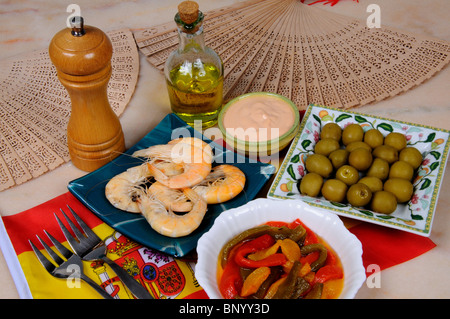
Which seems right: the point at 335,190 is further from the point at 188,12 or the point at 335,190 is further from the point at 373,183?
the point at 188,12

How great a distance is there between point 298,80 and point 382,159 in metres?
0.51

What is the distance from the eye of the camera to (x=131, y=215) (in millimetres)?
1221

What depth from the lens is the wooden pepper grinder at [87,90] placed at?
1.15 m

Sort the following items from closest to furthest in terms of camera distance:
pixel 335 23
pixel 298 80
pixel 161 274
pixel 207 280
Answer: pixel 207 280 < pixel 161 274 < pixel 298 80 < pixel 335 23

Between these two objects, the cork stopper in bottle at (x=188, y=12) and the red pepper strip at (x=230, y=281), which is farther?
the cork stopper in bottle at (x=188, y=12)

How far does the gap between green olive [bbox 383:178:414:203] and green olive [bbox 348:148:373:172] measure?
0.28ft

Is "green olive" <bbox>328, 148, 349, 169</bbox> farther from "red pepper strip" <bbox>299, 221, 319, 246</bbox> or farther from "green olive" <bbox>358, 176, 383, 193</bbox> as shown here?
"red pepper strip" <bbox>299, 221, 319, 246</bbox>

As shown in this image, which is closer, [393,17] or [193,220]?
[193,220]

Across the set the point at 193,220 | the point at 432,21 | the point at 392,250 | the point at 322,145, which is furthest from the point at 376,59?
the point at 193,220

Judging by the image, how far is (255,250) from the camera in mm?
1073

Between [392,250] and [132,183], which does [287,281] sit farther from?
[132,183]

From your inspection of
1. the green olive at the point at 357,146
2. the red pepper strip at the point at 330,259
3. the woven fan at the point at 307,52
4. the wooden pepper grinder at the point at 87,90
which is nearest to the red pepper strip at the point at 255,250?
the red pepper strip at the point at 330,259

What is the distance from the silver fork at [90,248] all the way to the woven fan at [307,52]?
0.71m

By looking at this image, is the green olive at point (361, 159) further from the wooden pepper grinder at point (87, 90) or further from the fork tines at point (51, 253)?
the fork tines at point (51, 253)
